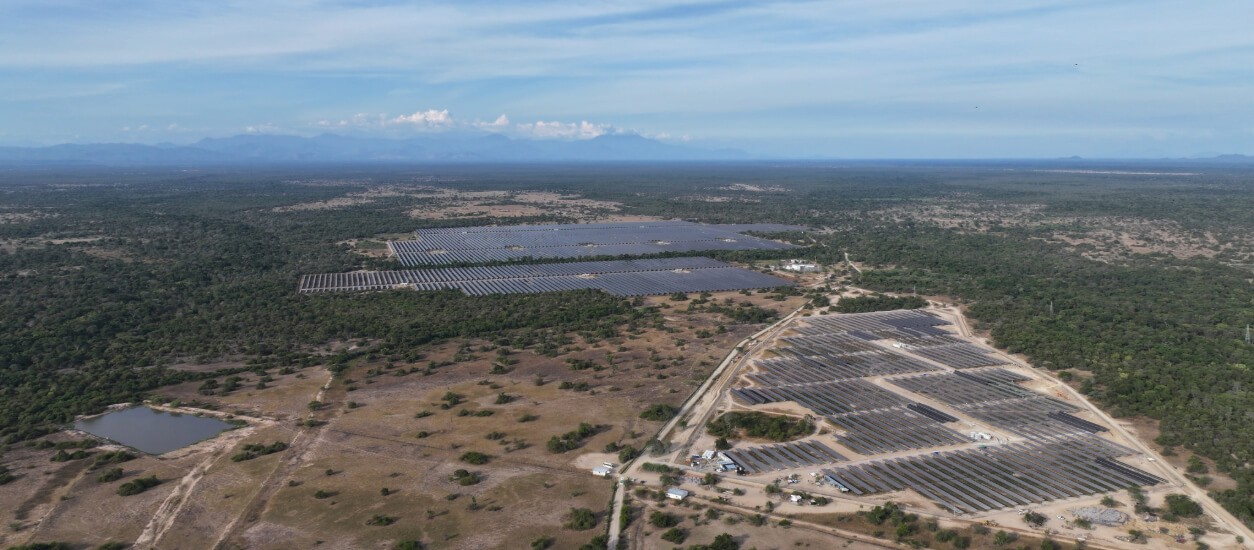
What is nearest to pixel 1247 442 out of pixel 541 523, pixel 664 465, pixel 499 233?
pixel 664 465

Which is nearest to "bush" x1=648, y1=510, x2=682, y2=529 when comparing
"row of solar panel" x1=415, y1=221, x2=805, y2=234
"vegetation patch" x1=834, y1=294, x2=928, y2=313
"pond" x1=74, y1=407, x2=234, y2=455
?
"pond" x1=74, y1=407, x2=234, y2=455

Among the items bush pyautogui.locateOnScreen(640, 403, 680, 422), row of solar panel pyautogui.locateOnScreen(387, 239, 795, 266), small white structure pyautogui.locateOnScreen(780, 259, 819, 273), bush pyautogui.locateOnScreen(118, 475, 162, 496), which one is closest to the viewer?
bush pyautogui.locateOnScreen(118, 475, 162, 496)

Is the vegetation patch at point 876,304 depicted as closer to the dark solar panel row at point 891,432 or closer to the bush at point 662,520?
the dark solar panel row at point 891,432

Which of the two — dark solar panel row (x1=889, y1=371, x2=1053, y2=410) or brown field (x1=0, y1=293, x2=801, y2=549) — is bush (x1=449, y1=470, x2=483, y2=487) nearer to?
brown field (x1=0, y1=293, x2=801, y2=549)

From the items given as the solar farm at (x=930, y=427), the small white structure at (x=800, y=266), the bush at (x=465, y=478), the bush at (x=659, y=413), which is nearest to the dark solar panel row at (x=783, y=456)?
the solar farm at (x=930, y=427)

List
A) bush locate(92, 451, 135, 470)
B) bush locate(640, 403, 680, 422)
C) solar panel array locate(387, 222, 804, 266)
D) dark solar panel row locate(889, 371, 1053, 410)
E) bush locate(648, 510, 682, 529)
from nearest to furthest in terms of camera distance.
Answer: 1. bush locate(648, 510, 682, 529)
2. bush locate(92, 451, 135, 470)
3. bush locate(640, 403, 680, 422)
4. dark solar panel row locate(889, 371, 1053, 410)
5. solar panel array locate(387, 222, 804, 266)

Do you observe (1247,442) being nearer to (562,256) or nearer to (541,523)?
(541,523)

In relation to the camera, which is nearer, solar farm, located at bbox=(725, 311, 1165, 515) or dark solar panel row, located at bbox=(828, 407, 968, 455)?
solar farm, located at bbox=(725, 311, 1165, 515)
